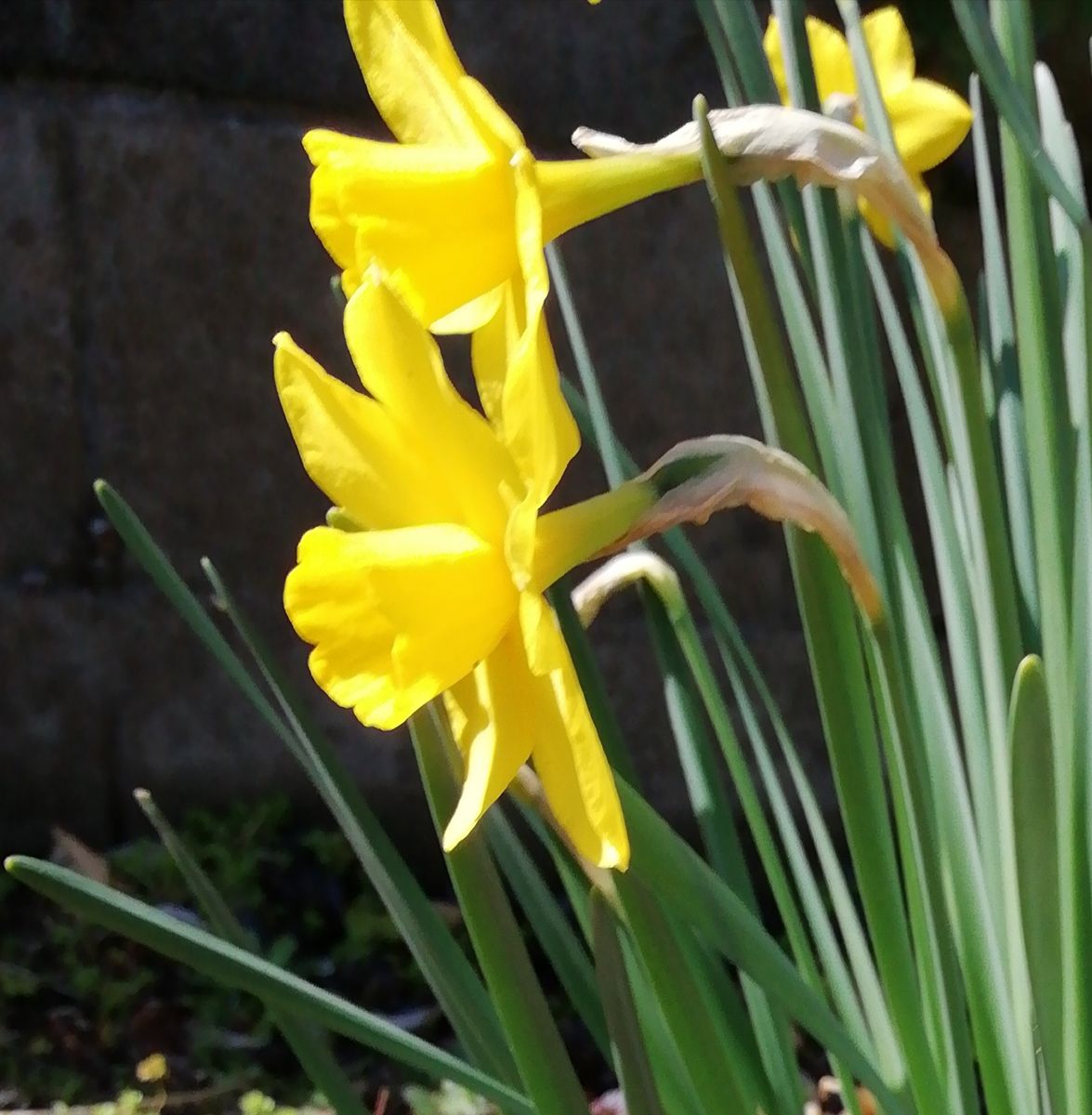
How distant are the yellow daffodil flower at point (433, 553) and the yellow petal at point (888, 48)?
15.6 inches

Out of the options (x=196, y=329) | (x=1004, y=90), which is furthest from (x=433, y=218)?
(x=196, y=329)

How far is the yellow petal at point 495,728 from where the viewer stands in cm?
39

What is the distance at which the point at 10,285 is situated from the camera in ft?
4.44

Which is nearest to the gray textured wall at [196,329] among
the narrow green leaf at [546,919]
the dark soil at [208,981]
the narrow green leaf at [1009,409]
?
the dark soil at [208,981]

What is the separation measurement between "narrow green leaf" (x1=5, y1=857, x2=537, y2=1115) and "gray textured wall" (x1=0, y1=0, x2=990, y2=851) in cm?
99

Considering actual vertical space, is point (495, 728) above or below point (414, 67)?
below

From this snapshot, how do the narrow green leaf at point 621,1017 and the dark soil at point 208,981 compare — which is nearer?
the narrow green leaf at point 621,1017

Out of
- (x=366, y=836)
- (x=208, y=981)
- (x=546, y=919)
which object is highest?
(x=366, y=836)

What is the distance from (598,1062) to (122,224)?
108 cm

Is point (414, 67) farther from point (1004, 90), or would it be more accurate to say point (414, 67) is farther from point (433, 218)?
point (1004, 90)

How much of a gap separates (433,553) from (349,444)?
0.16ft

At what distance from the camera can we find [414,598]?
380mm

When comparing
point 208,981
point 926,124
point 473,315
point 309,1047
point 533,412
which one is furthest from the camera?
point 208,981

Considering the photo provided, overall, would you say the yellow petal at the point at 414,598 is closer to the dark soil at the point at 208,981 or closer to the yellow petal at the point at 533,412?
the yellow petal at the point at 533,412
